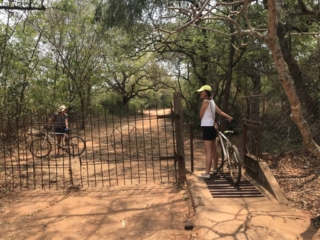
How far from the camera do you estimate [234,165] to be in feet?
18.5

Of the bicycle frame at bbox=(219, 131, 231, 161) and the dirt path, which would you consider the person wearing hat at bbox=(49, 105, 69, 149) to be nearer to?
the dirt path

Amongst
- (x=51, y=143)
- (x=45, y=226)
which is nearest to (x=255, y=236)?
(x=45, y=226)

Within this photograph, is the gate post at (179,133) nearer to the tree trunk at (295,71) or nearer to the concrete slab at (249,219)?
the concrete slab at (249,219)

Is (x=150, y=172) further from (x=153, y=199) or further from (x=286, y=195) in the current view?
(x=286, y=195)

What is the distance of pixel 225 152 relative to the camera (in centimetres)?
580

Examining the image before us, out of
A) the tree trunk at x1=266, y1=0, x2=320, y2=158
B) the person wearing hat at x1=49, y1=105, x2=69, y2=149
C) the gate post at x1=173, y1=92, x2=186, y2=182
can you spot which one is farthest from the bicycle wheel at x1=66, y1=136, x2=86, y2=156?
the tree trunk at x1=266, y1=0, x2=320, y2=158

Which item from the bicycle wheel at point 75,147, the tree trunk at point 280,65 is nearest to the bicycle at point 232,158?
the tree trunk at point 280,65

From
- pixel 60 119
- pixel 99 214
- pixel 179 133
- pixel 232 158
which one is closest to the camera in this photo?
pixel 99 214

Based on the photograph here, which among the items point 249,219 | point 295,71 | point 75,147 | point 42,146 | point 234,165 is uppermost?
point 295,71

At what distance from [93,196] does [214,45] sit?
859cm

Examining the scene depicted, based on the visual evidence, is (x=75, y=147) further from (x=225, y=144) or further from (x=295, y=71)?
(x=295, y=71)

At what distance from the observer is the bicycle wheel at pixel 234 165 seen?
17.7 feet

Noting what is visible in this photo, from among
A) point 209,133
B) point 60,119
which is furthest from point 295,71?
point 60,119

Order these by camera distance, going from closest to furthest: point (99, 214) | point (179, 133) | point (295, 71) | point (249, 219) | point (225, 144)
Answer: point (249, 219), point (99, 214), point (225, 144), point (179, 133), point (295, 71)
